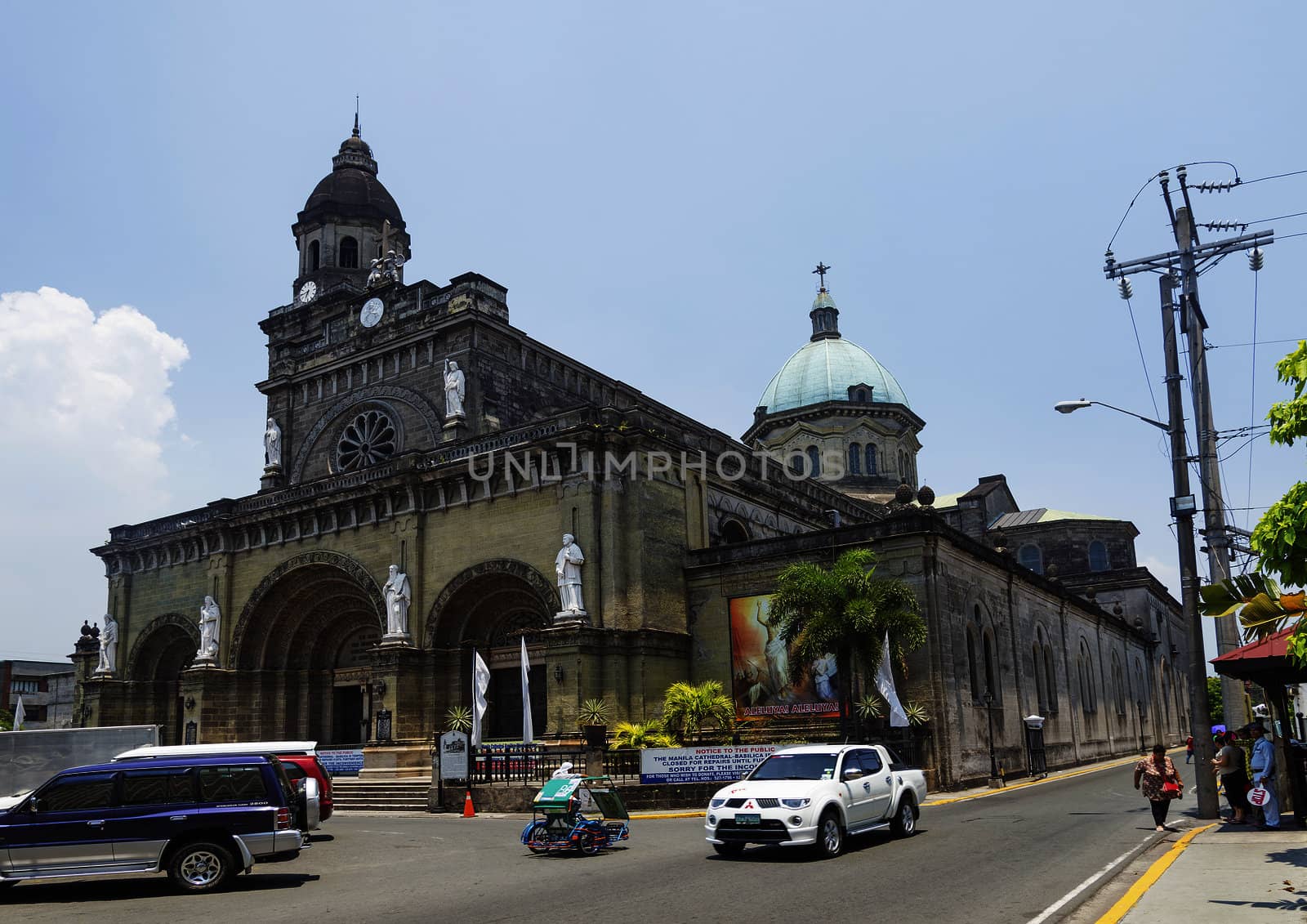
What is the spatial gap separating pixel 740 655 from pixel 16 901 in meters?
23.0

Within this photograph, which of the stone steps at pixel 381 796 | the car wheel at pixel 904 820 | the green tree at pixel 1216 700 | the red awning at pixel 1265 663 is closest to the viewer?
the red awning at pixel 1265 663

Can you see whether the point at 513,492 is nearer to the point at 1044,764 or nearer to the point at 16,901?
the point at 1044,764

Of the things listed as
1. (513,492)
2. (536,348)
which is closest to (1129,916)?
(513,492)

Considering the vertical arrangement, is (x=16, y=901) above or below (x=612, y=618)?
below

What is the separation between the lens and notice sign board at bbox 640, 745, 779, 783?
82.6 ft

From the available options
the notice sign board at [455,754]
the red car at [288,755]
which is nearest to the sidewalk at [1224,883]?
the red car at [288,755]

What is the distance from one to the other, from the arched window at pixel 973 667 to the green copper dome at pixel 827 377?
3048cm

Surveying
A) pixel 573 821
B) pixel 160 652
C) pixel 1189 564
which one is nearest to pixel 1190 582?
pixel 1189 564

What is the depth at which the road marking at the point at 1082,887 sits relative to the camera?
34.0ft

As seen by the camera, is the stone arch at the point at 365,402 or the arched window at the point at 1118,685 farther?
the arched window at the point at 1118,685

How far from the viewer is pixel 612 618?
32906 mm

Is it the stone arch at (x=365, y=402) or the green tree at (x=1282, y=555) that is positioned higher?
the stone arch at (x=365, y=402)

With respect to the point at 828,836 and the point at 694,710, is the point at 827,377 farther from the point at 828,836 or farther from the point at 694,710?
the point at 828,836

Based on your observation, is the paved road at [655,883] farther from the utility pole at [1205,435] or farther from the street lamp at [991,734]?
the street lamp at [991,734]
